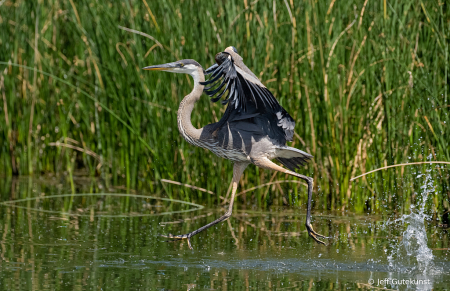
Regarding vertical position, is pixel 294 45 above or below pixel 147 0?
below

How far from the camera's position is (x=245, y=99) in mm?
5086

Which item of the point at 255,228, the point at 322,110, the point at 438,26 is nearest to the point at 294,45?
the point at 322,110

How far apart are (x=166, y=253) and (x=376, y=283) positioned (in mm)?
1509

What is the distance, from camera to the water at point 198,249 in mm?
4230

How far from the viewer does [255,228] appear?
5824 mm

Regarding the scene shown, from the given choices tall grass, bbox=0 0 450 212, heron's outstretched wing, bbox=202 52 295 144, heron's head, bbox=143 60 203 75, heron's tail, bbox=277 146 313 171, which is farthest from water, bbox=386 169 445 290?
heron's head, bbox=143 60 203 75

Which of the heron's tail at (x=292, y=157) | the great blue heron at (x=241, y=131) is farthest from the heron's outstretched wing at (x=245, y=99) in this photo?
the heron's tail at (x=292, y=157)

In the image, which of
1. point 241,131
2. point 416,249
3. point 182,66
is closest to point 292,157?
point 241,131

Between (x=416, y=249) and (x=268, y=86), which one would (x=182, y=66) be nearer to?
(x=268, y=86)

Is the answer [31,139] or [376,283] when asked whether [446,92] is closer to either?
[376,283]

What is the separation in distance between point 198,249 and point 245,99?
44.7 inches

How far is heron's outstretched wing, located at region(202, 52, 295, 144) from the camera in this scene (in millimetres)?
4613

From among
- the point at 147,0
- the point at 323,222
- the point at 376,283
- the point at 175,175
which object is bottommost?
the point at 376,283

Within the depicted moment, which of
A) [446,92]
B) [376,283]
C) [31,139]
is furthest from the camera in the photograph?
[31,139]
